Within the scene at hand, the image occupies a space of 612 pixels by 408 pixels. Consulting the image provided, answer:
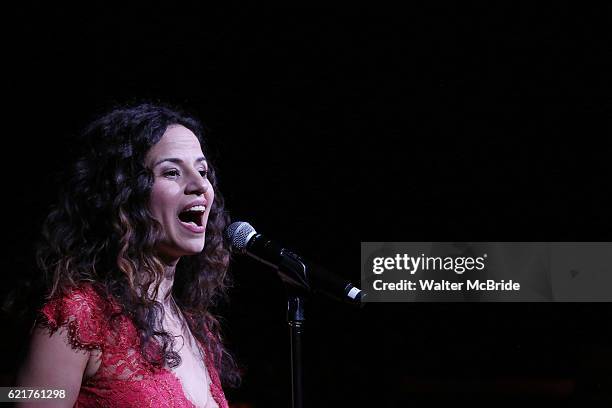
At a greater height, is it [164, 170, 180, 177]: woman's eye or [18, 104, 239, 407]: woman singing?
[164, 170, 180, 177]: woman's eye

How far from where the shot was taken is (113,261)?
1.60 m

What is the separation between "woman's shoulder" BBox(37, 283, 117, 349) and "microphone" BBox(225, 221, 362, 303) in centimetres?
32

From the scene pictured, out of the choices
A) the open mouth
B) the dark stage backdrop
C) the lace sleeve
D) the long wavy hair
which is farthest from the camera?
the dark stage backdrop

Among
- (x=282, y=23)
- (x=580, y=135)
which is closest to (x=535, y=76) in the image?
(x=580, y=135)

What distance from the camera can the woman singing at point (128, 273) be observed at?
4.71 feet

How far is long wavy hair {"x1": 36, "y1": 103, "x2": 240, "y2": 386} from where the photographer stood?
1555 millimetres

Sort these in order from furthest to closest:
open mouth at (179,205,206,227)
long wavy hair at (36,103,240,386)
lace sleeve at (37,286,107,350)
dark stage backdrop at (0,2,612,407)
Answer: dark stage backdrop at (0,2,612,407) → open mouth at (179,205,206,227) → long wavy hair at (36,103,240,386) → lace sleeve at (37,286,107,350)

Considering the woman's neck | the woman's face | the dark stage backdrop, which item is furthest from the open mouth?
the dark stage backdrop

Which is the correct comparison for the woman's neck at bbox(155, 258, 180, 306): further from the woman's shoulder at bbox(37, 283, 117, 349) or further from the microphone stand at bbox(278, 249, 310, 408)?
the microphone stand at bbox(278, 249, 310, 408)

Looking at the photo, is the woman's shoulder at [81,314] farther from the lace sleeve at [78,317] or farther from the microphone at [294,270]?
the microphone at [294,270]

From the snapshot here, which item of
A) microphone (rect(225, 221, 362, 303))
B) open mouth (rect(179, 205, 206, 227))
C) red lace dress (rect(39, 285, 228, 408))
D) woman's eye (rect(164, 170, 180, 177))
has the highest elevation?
woman's eye (rect(164, 170, 180, 177))

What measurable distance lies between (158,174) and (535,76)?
2.07 meters

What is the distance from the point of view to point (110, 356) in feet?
4.81

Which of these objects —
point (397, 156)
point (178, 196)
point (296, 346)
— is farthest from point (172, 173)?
point (397, 156)
